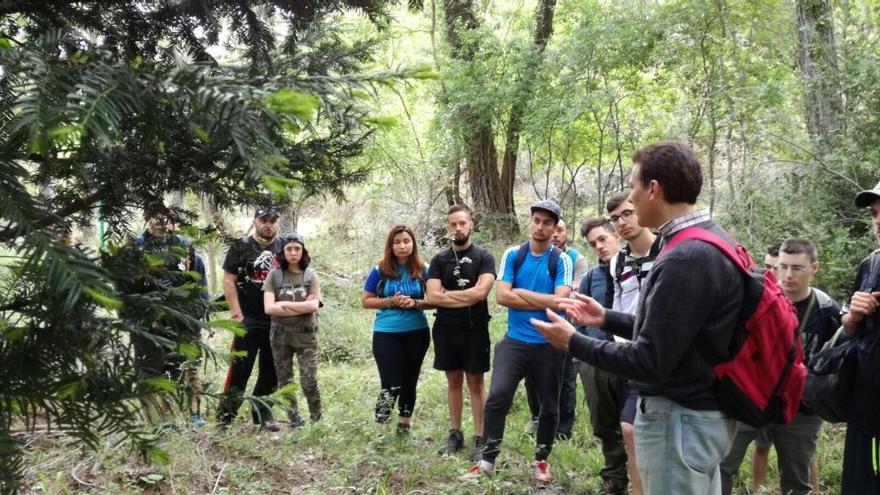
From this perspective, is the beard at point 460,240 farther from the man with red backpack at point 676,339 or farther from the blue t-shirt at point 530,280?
the man with red backpack at point 676,339

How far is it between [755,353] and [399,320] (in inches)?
142

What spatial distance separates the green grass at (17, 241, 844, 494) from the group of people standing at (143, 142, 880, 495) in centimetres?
20

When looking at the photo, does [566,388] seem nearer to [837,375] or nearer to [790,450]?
[790,450]

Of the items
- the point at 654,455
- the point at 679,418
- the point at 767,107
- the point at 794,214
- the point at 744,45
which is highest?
the point at 744,45

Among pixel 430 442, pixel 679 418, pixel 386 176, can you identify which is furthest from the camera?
pixel 386 176

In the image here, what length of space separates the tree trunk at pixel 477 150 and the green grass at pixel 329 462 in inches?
293

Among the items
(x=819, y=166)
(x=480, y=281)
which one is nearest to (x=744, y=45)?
(x=819, y=166)

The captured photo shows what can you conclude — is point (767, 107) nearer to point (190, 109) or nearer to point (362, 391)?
point (362, 391)

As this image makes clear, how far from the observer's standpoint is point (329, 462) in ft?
16.1

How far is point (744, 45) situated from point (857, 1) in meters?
1.57

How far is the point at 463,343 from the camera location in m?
5.60


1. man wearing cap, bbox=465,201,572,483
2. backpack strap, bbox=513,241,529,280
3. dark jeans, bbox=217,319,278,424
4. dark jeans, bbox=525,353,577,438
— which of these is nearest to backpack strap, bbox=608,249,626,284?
man wearing cap, bbox=465,201,572,483

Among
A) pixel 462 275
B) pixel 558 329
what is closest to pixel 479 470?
pixel 462 275

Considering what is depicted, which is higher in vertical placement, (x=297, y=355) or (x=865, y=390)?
(x=865, y=390)
